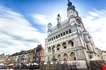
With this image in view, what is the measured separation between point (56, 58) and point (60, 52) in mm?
3164

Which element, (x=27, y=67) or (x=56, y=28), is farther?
(x=56, y=28)

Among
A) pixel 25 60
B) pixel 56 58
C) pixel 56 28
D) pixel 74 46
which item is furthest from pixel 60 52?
pixel 25 60

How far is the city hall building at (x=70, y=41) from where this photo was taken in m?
41.7

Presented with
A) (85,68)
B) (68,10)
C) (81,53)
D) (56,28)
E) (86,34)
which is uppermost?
(68,10)

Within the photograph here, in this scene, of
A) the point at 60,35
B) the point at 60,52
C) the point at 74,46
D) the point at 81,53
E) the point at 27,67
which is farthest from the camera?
the point at 60,35

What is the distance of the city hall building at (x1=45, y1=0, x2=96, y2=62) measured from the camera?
4166cm

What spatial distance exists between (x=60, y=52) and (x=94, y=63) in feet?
73.8

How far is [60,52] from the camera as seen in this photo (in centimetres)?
4728

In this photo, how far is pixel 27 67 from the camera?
1276 inches

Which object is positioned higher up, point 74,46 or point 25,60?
point 74,46

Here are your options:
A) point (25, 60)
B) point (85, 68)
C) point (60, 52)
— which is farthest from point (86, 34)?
point (25, 60)

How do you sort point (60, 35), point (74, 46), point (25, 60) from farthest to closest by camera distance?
point (25, 60) < point (60, 35) < point (74, 46)

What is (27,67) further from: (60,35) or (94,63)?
(60,35)

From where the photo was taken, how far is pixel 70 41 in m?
45.3
